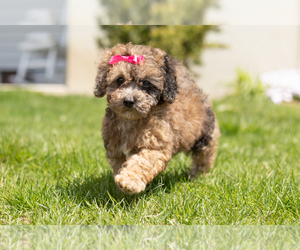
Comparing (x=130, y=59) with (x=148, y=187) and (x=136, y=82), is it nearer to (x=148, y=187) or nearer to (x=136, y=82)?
(x=136, y=82)

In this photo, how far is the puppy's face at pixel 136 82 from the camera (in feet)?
7.77

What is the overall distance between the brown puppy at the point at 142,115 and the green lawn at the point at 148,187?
0.24 metres

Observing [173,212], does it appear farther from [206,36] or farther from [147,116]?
[206,36]

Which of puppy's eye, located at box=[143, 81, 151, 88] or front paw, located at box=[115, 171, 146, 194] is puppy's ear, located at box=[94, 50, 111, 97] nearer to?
puppy's eye, located at box=[143, 81, 151, 88]

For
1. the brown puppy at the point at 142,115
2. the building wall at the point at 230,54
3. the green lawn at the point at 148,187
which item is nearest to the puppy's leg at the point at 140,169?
the brown puppy at the point at 142,115

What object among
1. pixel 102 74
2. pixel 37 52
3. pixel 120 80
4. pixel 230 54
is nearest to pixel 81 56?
pixel 37 52

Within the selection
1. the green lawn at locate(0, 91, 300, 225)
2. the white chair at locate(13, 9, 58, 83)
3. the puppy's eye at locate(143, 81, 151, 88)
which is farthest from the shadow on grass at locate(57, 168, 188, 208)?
the white chair at locate(13, 9, 58, 83)

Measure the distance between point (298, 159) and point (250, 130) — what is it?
1622 mm

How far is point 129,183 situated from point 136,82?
0.73m

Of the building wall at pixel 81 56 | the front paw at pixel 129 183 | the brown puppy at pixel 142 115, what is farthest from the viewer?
the building wall at pixel 81 56

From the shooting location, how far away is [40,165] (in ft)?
11.1

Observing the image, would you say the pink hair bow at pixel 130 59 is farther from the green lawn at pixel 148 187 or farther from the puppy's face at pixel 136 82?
the green lawn at pixel 148 187

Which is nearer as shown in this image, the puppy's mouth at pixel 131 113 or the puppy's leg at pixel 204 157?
the puppy's mouth at pixel 131 113

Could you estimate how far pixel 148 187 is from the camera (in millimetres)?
2705
